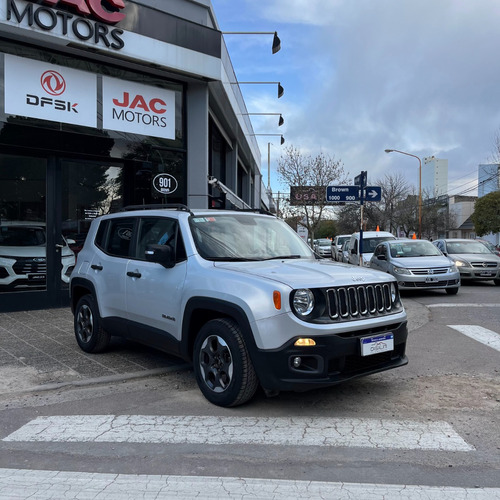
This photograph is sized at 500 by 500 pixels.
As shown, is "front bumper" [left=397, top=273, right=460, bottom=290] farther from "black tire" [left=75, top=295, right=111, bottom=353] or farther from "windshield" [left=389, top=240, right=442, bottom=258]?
"black tire" [left=75, top=295, right=111, bottom=353]

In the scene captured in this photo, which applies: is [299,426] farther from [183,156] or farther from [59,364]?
[183,156]

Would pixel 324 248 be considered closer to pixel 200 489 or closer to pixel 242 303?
pixel 242 303

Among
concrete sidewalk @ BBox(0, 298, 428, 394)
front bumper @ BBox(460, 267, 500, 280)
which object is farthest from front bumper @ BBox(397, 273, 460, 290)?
concrete sidewalk @ BBox(0, 298, 428, 394)

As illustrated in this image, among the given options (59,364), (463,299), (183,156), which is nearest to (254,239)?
(59,364)

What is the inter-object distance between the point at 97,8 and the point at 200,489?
9384mm

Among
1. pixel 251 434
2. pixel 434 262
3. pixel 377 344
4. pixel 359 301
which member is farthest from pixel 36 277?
pixel 434 262

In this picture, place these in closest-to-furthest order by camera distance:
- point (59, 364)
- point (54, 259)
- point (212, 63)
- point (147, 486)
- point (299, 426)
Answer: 1. point (147, 486)
2. point (299, 426)
3. point (59, 364)
4. point (54, 259)
5. point (212, 63)

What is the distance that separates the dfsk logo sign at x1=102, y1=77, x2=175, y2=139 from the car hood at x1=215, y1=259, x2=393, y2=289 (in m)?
7.14

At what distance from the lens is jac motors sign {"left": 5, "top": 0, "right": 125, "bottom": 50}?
8.97 meters

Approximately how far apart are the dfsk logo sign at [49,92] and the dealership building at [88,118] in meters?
0.02

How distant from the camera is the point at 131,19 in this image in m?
10.4

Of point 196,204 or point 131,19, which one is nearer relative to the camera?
point 131,19

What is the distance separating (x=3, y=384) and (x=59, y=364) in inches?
33.1

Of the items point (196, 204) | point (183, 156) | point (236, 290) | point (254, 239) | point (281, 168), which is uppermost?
point (281, 168)
